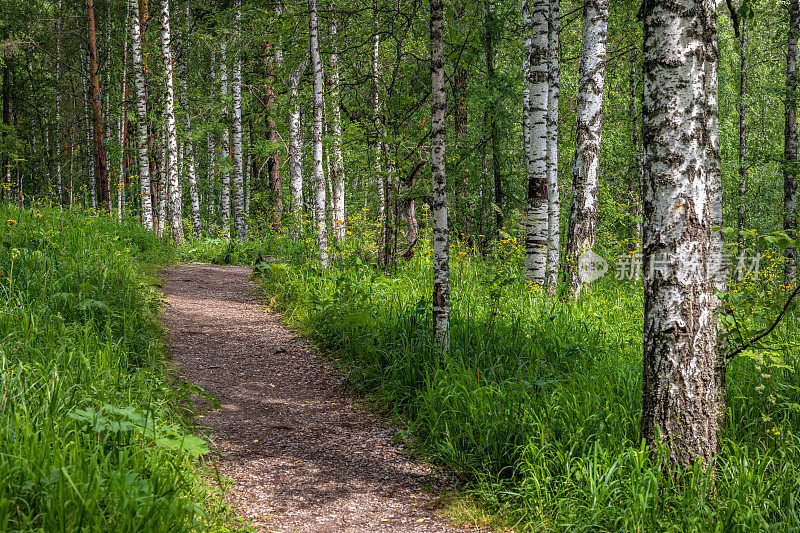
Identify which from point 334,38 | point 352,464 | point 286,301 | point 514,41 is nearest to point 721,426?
point 352,464

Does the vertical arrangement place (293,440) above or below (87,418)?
below

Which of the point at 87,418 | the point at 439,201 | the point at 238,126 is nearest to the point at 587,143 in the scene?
the point at 439,201

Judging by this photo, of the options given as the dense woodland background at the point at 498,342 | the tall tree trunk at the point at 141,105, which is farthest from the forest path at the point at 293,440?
the tall tree trunk at the point at 141,105

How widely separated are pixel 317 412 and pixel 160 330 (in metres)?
2.49

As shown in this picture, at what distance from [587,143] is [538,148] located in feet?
2.18

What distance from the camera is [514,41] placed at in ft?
43.9

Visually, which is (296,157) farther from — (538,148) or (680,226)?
(680,226)

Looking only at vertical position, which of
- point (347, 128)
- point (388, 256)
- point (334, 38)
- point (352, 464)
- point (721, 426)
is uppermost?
point (334, 38)

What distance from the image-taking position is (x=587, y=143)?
7.81 meters

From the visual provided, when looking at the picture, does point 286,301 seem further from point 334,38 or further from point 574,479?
point 574,479

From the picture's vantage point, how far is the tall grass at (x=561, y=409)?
318 cm

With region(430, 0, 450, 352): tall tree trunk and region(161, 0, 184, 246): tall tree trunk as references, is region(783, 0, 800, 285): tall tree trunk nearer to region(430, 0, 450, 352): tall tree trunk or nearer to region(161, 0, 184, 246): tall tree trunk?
region(430, 0, 450, 352): tall tree trunk

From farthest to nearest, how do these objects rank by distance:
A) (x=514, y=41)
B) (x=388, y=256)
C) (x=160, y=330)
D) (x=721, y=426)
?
(x=514, y=41) < (x=388, y=256) < (x=160, y=330) < (x=721, y=426)

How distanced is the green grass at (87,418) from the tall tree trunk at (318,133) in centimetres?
403
